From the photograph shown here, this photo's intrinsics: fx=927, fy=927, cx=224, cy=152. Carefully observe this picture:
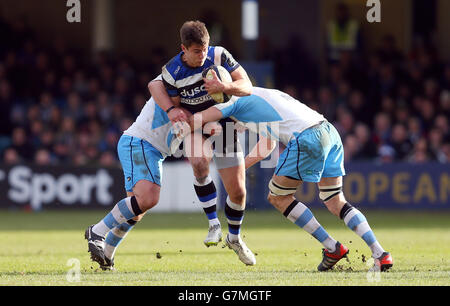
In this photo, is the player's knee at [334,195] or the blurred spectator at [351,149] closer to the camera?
the player's knee at [334,195]

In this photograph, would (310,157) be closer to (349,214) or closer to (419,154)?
(349,214)

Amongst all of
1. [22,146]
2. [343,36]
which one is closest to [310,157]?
[22,146]

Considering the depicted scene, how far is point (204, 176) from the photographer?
27.7 ft

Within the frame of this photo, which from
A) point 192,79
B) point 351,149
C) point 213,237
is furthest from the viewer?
point 351,149

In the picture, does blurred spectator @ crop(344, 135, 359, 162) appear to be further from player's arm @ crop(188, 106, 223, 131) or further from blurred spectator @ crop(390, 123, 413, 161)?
player's arm @ crop(188, 106, 223, 131)

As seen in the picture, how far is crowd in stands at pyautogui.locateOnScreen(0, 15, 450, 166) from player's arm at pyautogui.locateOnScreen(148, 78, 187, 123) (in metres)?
8.60

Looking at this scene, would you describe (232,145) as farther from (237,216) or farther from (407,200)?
(407,200)

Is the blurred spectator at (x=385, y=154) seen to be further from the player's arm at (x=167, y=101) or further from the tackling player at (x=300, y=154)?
the player's arm at (x=167, y=101)

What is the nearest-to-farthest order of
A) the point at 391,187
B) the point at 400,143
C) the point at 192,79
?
Answer: the point at 192,79 < the point at 391,187 < the point at 400,143

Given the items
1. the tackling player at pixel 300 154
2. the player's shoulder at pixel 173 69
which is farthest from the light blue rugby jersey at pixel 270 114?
the player's shoulder at pixel 173 69

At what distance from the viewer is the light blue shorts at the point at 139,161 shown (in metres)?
7.97

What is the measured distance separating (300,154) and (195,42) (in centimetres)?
128

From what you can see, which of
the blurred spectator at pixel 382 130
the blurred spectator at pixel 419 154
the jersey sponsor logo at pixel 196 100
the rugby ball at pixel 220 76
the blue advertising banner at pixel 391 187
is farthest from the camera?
the blurred spectator at pixel 382 130

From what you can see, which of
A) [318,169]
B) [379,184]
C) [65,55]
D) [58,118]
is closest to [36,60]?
[65,55]
